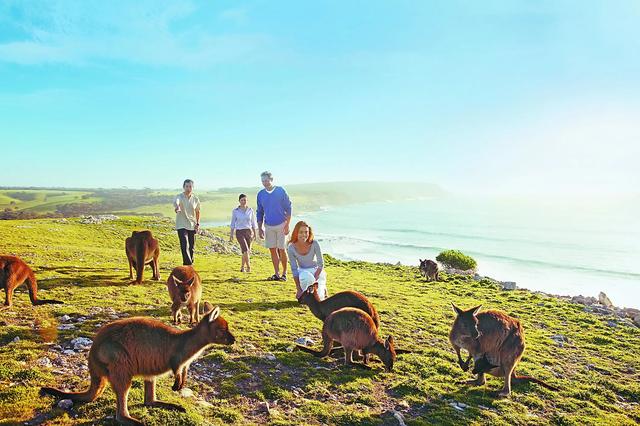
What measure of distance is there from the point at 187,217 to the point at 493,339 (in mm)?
9388

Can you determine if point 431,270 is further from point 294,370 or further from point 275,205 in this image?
point 294,370

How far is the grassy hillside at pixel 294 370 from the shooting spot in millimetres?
4898

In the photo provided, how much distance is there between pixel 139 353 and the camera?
13.8 ft

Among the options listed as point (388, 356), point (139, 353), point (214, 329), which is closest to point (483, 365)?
point (388, 356)

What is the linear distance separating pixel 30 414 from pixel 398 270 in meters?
21.4

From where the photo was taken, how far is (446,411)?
5.54 meters

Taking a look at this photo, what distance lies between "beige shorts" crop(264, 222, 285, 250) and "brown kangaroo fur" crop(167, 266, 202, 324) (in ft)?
16.7

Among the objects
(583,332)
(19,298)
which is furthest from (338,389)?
(583,332)

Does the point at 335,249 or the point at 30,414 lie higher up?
the point at 30,414

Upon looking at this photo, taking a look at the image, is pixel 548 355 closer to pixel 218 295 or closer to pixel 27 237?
pixel 218 295

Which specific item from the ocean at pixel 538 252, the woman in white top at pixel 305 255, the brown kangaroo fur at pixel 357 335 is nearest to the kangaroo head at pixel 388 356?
the brown kangaroo fur at pixel 357 335

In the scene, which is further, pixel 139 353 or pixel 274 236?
pixel 274 236

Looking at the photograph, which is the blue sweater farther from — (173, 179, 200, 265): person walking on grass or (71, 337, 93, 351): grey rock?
(71, 337, 93, 351): grey rock

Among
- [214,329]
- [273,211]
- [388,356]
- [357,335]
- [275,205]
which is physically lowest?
[388,356]
